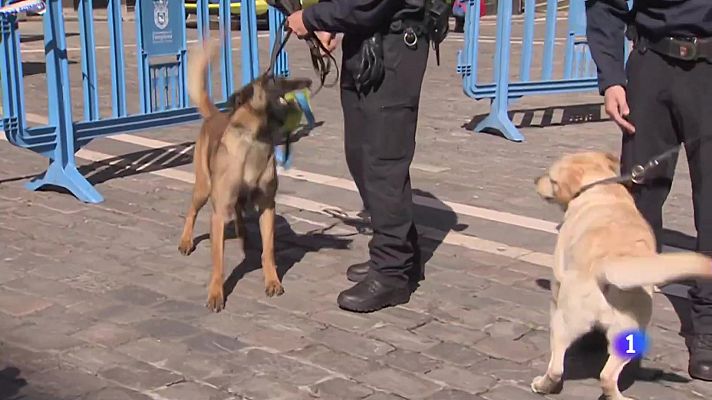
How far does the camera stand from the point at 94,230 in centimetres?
604

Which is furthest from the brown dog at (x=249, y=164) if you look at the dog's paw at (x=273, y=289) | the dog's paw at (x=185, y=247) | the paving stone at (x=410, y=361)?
the paving stone at (x=410, y=361)

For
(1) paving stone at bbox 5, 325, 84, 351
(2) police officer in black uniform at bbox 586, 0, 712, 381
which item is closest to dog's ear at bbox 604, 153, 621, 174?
(2) police officer in black uniform at bbox 586, 0, 712, 381

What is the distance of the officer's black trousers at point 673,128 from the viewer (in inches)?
156

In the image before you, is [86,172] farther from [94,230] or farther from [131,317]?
[131,317]

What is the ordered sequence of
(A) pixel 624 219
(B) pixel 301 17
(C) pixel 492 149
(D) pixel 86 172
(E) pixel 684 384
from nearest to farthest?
(A) pixel 624 219, (E) pixel 684 384, (B) pixel 301 17, (D) pixel 86 172, (C) pixel 492 149

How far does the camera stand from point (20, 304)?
4.71 metres

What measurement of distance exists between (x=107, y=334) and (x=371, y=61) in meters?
1.75

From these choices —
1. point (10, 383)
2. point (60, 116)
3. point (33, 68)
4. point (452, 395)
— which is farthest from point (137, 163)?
point (33, 68)

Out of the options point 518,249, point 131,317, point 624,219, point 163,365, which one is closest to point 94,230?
point 131,317

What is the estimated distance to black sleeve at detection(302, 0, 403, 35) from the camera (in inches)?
171

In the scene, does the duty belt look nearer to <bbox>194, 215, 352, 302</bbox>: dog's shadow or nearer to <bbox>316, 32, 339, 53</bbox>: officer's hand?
<bbox>316, 32, 339, 53</bbox>: officer's hand

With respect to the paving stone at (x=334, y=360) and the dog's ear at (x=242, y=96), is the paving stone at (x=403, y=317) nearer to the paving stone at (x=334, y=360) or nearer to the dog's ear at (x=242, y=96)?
the paving stone at (x=334, y=360)

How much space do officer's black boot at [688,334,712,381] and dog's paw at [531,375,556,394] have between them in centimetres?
68

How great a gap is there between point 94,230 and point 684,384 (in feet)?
12.2
